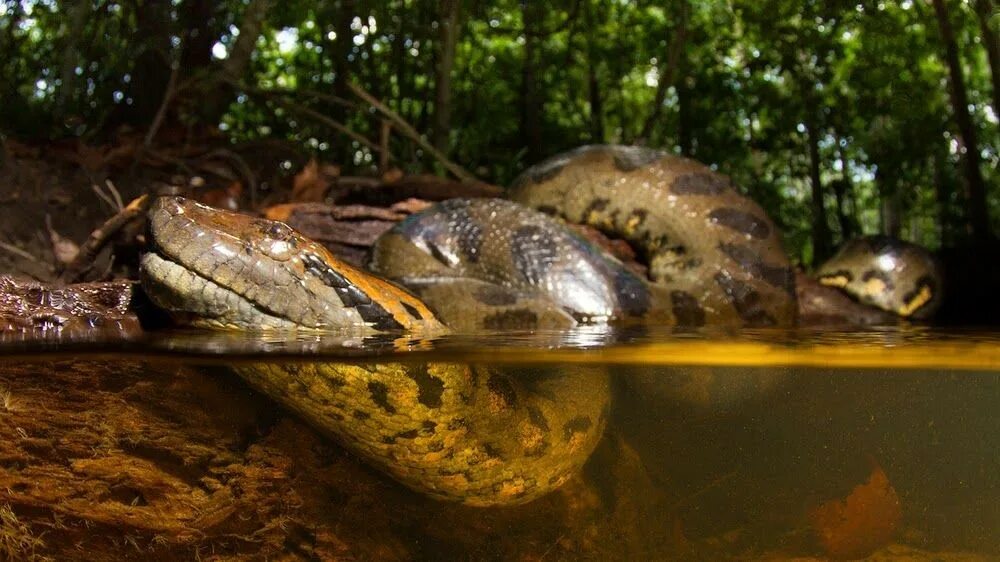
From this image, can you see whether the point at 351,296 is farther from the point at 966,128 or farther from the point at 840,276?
the point at 966,128

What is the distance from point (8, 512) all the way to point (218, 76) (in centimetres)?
442

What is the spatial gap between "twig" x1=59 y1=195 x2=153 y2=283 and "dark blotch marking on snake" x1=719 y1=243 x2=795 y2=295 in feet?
11.1

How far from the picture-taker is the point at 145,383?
8.79 ft

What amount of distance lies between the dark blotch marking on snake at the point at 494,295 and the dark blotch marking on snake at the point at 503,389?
1314 mm

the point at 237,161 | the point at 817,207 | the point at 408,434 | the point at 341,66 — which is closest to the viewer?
the point at 408,434

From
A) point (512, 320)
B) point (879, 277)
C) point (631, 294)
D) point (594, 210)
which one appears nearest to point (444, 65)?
point (594, 210)

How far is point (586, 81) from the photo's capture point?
30.5ft

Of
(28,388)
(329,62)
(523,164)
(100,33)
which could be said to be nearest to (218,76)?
(100,33)

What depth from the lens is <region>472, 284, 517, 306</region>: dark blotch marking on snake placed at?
4363mm

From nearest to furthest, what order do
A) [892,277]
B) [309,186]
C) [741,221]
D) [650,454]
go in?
1. [650,454]
2. [741,221]
3. [892,277]
4. [309,186]

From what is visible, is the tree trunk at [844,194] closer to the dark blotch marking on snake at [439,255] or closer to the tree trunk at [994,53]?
the tree trunk at [994,53]

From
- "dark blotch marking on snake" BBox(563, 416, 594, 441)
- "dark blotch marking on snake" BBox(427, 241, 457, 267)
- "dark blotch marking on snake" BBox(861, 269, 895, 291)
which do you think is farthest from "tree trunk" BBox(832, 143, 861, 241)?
"dark blotch marking on snake" BBox(563, 416, 594, 441)

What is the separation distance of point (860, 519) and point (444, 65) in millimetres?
5051

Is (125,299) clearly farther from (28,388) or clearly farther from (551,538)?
(551,538)
